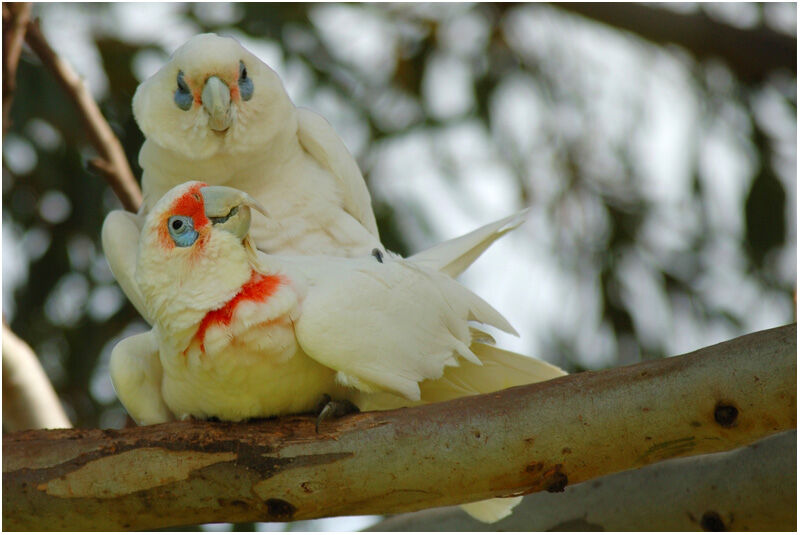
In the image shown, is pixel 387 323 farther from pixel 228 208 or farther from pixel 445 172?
pixel 445 172

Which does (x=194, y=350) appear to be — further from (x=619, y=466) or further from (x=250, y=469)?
(x=619, y=466)

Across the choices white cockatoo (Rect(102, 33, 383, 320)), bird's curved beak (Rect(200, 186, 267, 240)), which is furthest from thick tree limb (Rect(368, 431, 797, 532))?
bird's curved beak (Rect(200, 186, 267, 240))

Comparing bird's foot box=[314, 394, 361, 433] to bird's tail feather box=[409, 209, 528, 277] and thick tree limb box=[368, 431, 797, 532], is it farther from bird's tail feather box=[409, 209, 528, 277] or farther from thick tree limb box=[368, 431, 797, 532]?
thick tree limb box=[368, 431, 797, 532]

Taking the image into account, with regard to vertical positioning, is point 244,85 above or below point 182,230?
above

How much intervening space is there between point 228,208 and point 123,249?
1.89 feet

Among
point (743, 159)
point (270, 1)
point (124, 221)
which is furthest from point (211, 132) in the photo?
point (743, 159)

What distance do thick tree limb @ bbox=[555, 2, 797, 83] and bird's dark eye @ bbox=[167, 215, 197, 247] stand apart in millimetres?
2984

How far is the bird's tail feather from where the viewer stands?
8.55ft

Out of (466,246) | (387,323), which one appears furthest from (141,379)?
(466,246)

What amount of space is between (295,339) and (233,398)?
19cm

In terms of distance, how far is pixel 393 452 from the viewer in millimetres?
2014

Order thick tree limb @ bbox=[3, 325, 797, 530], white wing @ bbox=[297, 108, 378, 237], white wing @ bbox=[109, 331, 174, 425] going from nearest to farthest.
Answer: thick tree limb @ bbox=[3, 325, 797, 530] < white wing @ bbox=[109, 331, 174, 425] < white wing @ bbox=[297, 108, 378, 237]

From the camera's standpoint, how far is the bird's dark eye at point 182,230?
2123mm

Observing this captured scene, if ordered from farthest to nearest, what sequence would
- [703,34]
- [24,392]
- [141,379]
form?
1. [703,34]
2. [24,392]
3. [141,379]
